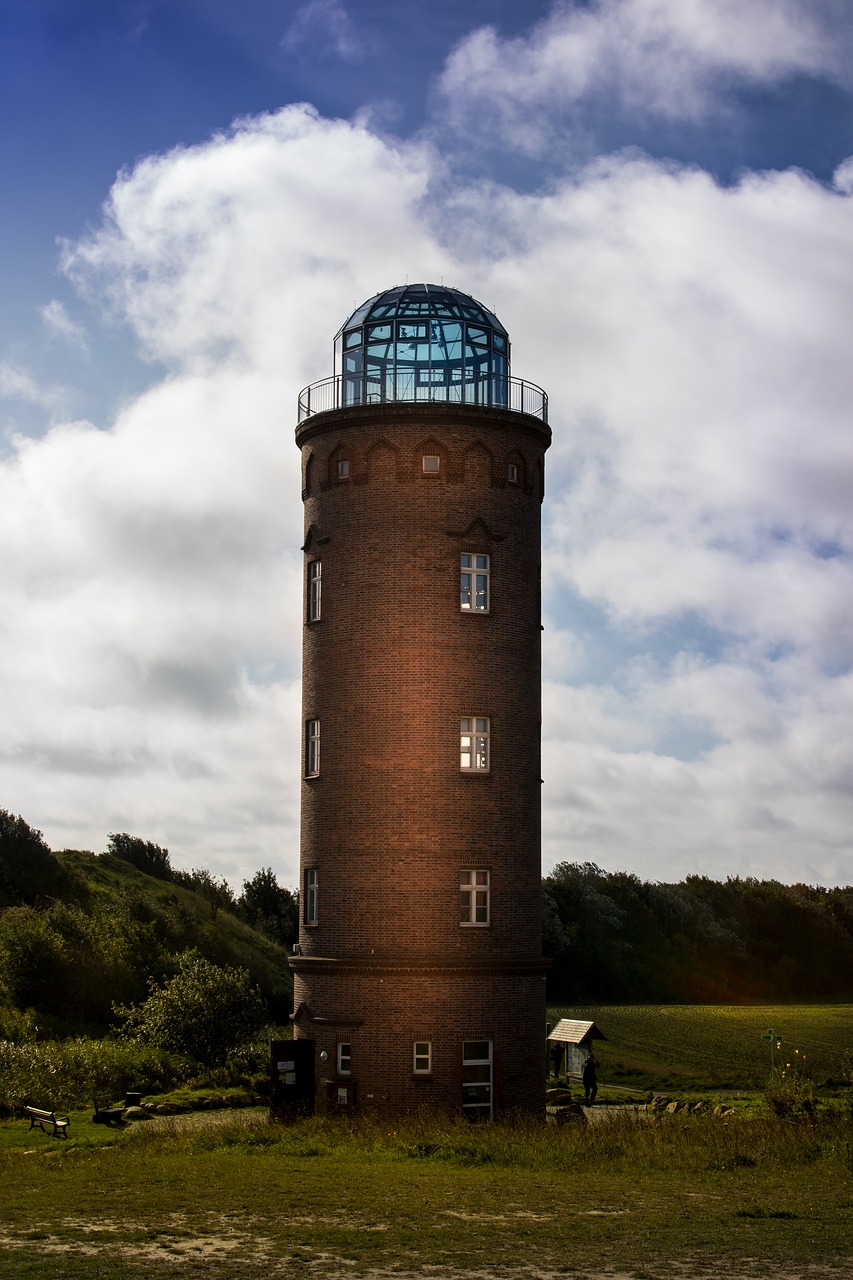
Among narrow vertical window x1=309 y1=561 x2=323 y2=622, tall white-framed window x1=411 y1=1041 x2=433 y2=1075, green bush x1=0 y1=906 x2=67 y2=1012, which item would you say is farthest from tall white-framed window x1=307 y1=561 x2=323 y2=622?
green bush x1=0 y1=906 x2=67 y2=1012

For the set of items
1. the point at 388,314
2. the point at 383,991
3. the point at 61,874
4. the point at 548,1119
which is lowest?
the point at 548,1119

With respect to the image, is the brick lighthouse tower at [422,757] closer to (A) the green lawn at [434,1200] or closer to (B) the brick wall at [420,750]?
(B) the brick wall at [420,750]

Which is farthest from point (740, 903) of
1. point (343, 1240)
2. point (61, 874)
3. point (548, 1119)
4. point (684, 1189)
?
point (343, 1240)

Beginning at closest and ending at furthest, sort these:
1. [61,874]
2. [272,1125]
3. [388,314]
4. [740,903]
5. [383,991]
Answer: [272,1125]
[383,991]
[388,314]
[61,874]
[740,903]

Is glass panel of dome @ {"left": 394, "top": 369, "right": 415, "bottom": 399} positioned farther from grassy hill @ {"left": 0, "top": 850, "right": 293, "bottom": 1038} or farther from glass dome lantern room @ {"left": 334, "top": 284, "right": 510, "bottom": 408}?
grassy hill @ {"left": 0, "top": 850, "right": 293, "bottom": 1038}

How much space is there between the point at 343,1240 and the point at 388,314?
25191 millimetres

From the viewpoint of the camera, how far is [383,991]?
33.3m

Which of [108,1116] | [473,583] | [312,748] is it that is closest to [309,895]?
[312,748]

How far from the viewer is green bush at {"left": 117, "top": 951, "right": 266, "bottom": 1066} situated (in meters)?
41.1

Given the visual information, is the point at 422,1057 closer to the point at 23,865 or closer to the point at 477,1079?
the point at 477,1079

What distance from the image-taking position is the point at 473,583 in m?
35.2

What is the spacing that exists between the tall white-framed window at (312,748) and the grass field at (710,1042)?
15.7 meters

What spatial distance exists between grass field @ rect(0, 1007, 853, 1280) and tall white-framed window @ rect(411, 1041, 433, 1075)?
163 cm

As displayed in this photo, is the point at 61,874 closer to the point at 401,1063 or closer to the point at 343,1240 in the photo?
the point at 401,1063
